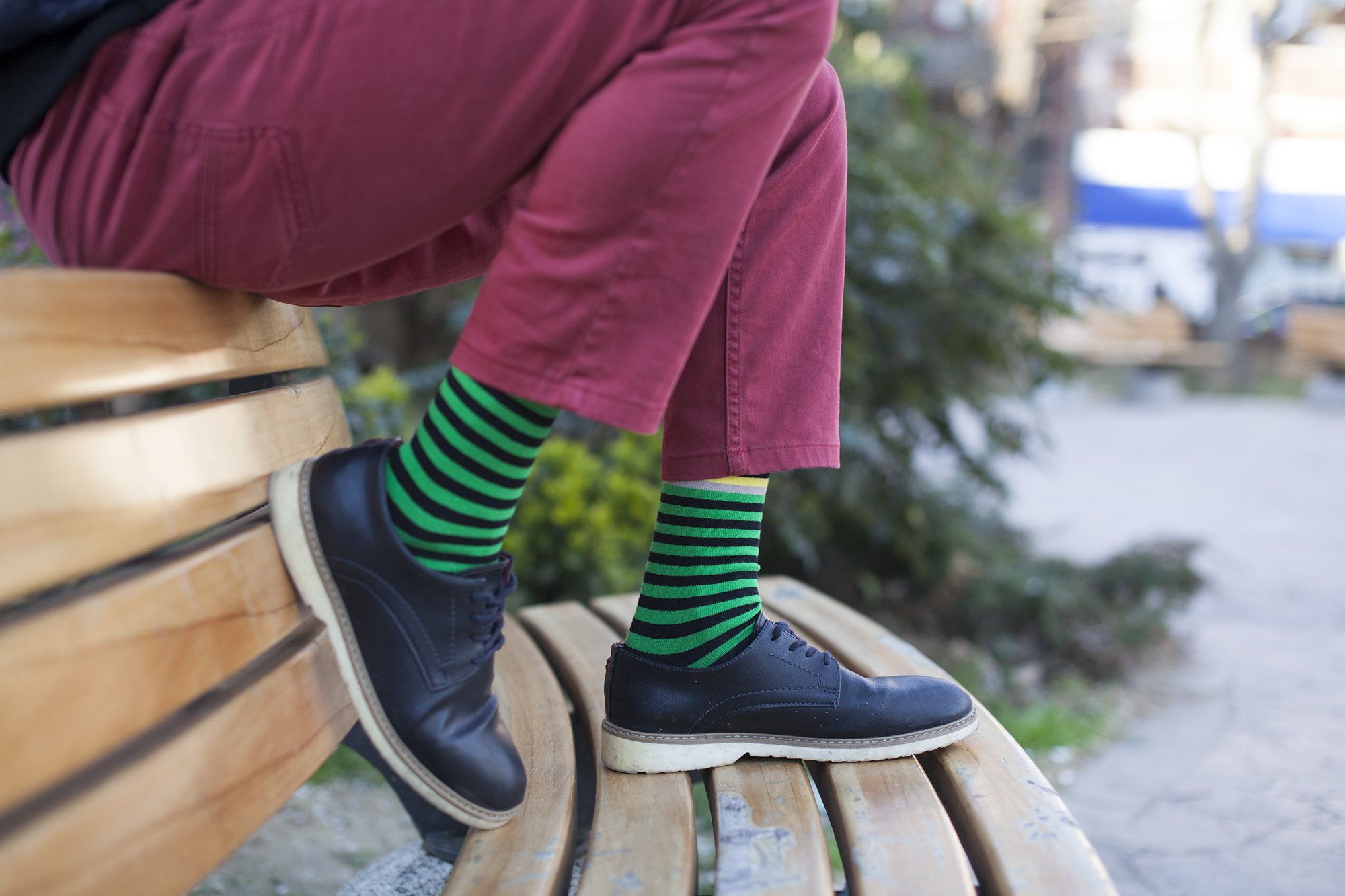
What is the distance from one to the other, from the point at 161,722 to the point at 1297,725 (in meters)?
2.74

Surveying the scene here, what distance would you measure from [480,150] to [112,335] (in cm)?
31

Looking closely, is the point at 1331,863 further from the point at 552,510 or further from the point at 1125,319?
the point at 1125,319

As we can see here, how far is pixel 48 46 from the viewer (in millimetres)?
824

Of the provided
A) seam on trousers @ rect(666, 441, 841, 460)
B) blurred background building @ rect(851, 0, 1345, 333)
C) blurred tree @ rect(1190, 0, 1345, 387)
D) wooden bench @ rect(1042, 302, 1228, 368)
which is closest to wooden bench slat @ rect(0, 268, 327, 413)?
seam on trousers @ rect(666, 441, 841, 460)

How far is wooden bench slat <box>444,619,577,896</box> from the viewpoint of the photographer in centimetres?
86

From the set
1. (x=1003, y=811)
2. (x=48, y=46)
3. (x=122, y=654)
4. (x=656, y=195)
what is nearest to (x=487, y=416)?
(x=656, y=195)

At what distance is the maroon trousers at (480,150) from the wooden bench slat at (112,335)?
0.17 ft

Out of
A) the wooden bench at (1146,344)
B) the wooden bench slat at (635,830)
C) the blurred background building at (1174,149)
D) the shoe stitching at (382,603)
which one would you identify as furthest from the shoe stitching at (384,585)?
the blurred background building at (1174,149)

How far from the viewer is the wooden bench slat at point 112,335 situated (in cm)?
66

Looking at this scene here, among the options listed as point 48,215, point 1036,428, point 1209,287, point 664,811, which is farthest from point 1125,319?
point 1209,287

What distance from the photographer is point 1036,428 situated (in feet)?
11.0

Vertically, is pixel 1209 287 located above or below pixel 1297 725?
above

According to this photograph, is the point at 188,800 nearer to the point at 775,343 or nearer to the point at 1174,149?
the point at 775,343

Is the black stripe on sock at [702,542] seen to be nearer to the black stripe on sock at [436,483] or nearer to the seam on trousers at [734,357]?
the seam on trousers at [734,357]
